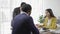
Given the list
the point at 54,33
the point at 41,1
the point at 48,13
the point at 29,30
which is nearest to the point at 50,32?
the point at 54,33

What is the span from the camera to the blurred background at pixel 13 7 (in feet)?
17.0

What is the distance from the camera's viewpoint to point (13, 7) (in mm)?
5219

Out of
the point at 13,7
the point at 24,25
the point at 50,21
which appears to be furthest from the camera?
the point at 13,7

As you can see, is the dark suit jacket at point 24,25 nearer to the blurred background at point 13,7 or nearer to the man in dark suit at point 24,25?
the man in dark suit at point 24,25

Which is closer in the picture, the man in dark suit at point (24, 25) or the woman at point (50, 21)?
the man in dark suit at point (24, 25)

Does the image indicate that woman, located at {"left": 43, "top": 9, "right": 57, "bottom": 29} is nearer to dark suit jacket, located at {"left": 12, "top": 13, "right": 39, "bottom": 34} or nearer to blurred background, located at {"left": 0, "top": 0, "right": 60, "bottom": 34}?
blurred background, located at {"left": 0, "top": 0, "right": 60, "bottom": 34}

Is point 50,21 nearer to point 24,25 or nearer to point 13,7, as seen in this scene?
point 13,7

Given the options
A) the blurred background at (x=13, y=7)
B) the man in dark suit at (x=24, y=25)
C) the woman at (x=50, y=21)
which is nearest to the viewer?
the man in dark suit at (x=24, y=25)

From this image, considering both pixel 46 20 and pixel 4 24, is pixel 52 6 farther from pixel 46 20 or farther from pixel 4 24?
pixel 4 24

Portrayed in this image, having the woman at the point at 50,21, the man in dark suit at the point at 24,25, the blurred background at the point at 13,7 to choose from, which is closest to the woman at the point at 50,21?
the woman at the point at 50,21

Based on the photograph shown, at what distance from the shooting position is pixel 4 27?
529 centimetres

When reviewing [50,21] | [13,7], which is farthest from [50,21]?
[13,7]

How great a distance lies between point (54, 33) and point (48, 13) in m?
0.79

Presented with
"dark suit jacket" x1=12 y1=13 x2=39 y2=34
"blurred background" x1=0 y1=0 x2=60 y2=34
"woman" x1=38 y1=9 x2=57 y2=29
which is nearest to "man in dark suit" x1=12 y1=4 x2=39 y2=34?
"dark suit jacket" x1=12 y1=13 x2=39 y2=34
